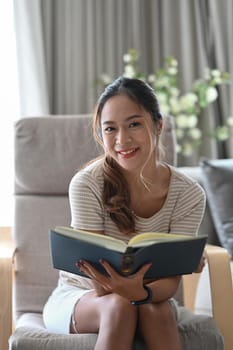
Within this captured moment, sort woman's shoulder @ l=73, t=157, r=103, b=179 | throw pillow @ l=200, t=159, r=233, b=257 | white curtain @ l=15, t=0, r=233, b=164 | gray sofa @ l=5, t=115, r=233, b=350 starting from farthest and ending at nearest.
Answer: white curtain @ l=15, t=0, r=233, b=164 < throw pillow @ l=200, t=159, r=233, b=257 < gray sofa @ l=5, t=115, r=233, b=350 < woman's shoulder @ l=73, t=157, r=103, b=179

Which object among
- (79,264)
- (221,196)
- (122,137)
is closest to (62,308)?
(79,264)

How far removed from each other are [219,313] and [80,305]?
0.40 meters

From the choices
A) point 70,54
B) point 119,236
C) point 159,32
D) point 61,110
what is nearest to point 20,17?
point 70,54

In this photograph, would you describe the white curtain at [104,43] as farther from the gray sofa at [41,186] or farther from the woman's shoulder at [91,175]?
the woman's shoulder at [91,175]

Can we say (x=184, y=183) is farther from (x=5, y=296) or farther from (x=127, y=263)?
(x=5, y=296)

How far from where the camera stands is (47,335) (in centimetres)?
151

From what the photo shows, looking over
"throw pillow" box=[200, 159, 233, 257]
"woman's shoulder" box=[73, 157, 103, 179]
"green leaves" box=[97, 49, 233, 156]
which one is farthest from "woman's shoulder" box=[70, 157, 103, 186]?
"green leaves" box=[97, 49, 233, 156]

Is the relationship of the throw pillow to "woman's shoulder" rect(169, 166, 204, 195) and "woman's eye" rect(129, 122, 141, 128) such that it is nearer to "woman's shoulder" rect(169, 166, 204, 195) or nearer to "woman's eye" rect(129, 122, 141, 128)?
"woman's shoulder" rect(169, 166, 204, 195)

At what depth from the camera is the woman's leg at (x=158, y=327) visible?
1.43 meters

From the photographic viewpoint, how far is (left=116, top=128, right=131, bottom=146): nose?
5.17 ft

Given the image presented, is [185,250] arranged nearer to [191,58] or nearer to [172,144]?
[172,144]

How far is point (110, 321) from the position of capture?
4.66 feet

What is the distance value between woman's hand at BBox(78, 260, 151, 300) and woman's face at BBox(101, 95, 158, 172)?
1.12 feet

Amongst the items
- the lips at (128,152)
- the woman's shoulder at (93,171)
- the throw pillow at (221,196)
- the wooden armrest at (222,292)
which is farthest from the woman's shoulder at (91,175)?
the throw pillow at (221,196)
